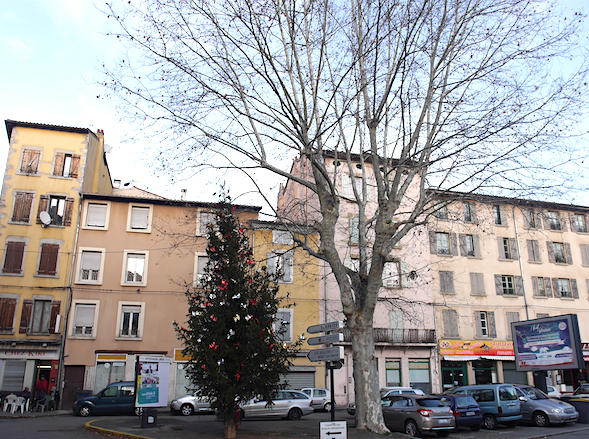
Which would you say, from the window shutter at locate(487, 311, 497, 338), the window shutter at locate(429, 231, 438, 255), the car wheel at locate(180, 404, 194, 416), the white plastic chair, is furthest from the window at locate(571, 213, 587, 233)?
the white plastic chair

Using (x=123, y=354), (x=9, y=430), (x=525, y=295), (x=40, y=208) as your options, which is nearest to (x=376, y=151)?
(x=9, y=430)

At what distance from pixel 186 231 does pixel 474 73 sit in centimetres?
1879

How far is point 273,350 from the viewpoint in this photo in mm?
12766

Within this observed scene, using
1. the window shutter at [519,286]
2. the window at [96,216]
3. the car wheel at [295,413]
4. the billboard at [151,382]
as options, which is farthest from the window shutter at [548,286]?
the window at [96,216]

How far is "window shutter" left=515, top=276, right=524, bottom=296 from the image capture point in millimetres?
32875

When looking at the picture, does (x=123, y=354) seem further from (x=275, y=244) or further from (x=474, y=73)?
(x=474, y=73)

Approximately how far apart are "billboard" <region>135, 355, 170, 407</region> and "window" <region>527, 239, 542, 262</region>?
2779cm

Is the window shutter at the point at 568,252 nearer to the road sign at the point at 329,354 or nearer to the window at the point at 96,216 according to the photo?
the road sign at the point at 329,354

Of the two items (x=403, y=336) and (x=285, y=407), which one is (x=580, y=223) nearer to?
(x=403, y=336)

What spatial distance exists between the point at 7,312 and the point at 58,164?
8.42m

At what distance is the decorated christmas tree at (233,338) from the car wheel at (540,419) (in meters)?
9.89

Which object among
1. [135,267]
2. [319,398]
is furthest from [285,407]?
[135,267]

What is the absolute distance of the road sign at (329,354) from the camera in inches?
→ 390

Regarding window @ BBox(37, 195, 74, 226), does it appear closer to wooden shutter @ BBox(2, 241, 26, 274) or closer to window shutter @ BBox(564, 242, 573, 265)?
wooden shutter @ BBox(2, 241, 26, 274)
